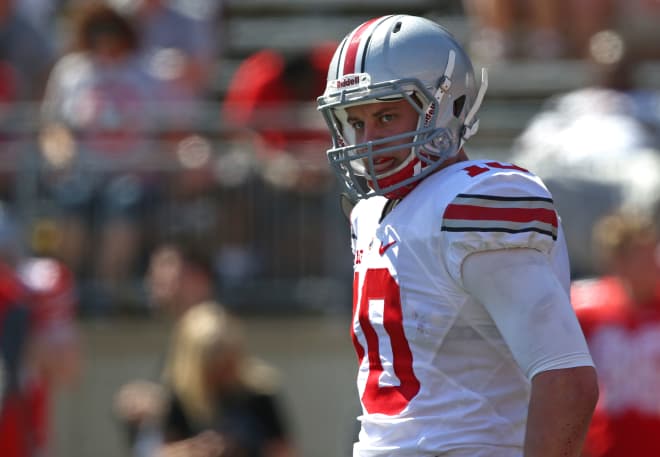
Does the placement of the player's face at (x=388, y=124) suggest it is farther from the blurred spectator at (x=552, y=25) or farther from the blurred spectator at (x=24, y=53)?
the blurred spectator at (x=24, y=53)

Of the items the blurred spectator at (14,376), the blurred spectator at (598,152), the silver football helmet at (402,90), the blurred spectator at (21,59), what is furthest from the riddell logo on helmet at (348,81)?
the blurred spectator at (21,59)

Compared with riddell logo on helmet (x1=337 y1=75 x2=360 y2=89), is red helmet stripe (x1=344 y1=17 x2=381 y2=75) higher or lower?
higher

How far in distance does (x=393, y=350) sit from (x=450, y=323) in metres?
0.14

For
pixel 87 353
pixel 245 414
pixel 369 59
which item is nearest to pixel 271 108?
pixel 87 353

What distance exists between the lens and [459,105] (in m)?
3.09

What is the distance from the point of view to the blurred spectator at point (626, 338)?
571 centimetres

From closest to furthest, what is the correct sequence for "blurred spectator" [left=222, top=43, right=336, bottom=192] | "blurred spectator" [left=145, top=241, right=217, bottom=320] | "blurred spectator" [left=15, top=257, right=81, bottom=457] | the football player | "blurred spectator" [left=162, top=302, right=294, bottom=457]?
the football player < "blurred spectator" [left=162, top=302, right=294, bottom=457] < "blurred spectator" [left=15, top=257, right=81, bottom=457] < "blurred spectator" [left=145, top=241, right=217, bottom=320] < "blurred spectator" [left=222, top=43, right=336, bottom=192]

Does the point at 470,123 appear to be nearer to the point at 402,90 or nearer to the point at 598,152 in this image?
the point at 402,90

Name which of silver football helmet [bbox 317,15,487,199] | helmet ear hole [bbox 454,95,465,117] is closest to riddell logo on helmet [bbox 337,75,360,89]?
silver football helmet [bbox 317,15,487,199]

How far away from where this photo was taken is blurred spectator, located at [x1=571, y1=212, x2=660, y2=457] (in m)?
5.71

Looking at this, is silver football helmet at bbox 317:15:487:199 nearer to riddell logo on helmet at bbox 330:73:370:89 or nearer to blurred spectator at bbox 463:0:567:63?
riddell logo on helmet at bbox 330:73:370:89

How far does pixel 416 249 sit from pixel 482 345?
0.74 ft

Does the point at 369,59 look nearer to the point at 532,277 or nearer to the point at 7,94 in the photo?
the point at 532,277

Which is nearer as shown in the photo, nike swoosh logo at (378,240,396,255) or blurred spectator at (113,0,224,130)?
nike swoosh logo at (378,240,396,255)
